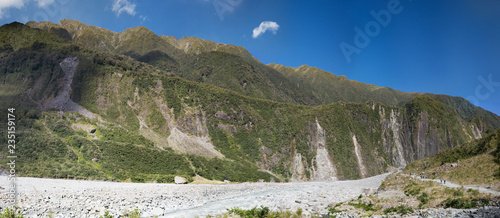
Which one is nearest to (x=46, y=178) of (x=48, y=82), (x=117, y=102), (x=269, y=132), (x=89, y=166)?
(x=89, y=166)

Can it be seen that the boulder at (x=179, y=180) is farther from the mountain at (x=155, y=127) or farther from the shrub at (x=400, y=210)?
the shrub at (x=400, y=210)

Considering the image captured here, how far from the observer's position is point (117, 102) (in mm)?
78000

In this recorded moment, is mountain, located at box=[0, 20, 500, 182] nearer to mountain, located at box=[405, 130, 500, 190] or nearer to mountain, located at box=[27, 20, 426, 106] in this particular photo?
mountain, located at box=[405, 130, 500, 190]

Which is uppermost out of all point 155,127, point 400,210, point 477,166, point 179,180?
point 155,127

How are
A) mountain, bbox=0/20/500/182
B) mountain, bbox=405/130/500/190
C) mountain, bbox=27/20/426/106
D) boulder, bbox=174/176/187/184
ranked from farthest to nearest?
mountain, bbox=27/20/426/106 < mountain, bbox=0/20/500/182 < boulder, bbox=174/176/187/184 < mountain, bbox=405/130/500/190

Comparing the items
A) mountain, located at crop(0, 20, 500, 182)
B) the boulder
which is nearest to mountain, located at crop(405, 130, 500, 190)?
the boulder

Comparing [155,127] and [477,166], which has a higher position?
[155,127]

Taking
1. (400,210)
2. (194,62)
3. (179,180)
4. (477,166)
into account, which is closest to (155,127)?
(179,180)

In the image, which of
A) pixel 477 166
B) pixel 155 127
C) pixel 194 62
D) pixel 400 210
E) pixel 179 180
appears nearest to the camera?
pixel 400 210

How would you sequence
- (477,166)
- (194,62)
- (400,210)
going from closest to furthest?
(400,210) → (477,166) → (194,62)

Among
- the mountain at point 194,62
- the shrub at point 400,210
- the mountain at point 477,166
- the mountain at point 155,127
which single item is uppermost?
the mountain at point 194,62

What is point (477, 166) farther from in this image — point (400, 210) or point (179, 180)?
point (179, 180)

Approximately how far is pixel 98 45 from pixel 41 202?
182385 millimetres

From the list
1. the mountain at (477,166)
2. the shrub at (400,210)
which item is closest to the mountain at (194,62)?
the mountain at (477,166)
